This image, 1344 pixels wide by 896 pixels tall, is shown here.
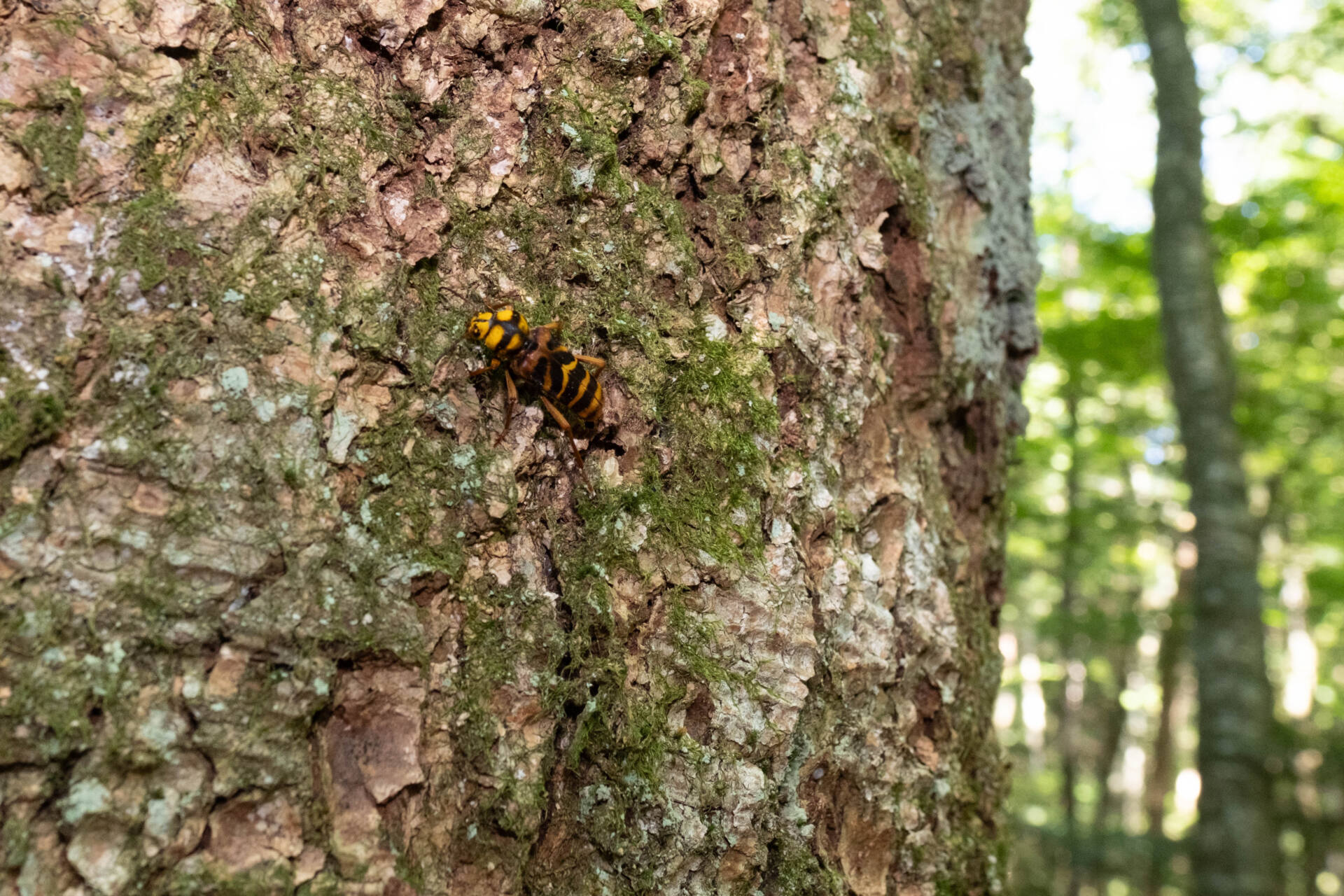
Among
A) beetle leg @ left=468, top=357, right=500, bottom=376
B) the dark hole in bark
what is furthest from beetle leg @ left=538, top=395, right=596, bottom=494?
the dark hole in bark

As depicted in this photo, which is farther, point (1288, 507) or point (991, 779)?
point (1288, 507)

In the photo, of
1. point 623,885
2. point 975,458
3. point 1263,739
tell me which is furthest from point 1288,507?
point 623,885

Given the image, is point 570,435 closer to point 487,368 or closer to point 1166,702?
point 487,368

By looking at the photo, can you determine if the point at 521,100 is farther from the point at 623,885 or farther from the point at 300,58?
the point at 623,885

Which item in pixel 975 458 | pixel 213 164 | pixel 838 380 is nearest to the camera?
pixel 213 164

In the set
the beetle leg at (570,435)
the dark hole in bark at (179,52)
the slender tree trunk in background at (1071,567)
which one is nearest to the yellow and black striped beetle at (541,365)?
the beetle leg at (570,435)

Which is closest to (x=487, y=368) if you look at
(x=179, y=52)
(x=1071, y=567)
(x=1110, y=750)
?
(x=179, y=52)
